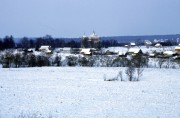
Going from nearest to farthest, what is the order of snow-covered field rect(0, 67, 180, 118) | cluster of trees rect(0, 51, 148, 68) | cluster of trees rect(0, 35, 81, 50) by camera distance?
snow-covered field rect(0, 67, 180, 118) < cluster of trees rect(0, 51, 148, 68) < cluster of trees rect(0, 35, 81, 50)

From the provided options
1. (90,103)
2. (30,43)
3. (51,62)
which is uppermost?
(30,43)

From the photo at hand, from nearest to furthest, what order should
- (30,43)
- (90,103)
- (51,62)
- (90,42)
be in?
1. (90,103)
2. (51,62)
3. (90,42)
4. (30,43)

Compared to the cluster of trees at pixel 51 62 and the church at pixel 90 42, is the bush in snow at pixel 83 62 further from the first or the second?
the church at pixel 90 42

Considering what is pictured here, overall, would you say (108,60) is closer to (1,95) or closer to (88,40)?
(1,95)

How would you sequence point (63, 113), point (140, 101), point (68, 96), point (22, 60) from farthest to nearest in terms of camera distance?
point (22, 60) → point (68, 96) → point (140, 101) → point (63, 113)

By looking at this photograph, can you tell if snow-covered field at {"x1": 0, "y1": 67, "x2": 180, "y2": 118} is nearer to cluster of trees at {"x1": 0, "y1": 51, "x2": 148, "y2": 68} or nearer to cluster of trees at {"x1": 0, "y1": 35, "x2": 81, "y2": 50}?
cluster of trees at {"x1": 0, "y1": 51, "x2": 148, "y2": 68}

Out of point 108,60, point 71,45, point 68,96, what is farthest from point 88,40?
point 68,96

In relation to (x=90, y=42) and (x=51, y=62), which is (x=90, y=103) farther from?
(x=90, y=42)

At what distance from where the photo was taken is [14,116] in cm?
1767

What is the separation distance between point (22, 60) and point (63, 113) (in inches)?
1902

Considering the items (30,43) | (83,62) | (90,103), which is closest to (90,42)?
(30,43)

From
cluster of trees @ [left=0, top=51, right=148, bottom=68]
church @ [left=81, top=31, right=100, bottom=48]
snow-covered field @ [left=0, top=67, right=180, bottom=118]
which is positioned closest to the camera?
snow-covered field @ [left=0, top=67, right=180, bottom=118]

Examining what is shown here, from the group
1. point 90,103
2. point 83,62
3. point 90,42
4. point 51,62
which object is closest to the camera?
point 90,103

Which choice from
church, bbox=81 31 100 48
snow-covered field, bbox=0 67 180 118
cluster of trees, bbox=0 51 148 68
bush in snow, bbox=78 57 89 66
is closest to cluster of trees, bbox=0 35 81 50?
church, bbox=81 31 100 48
